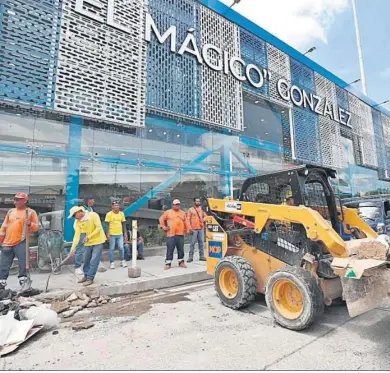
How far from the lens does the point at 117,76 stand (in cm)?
855

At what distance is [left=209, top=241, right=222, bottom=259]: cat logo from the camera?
15.3 ft

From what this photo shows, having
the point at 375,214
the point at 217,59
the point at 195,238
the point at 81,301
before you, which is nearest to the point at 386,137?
the point at 375,214

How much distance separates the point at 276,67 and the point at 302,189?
12264 millimetres

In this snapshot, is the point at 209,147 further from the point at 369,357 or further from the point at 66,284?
the point at 369,357

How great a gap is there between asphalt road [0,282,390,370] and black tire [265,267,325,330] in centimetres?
11

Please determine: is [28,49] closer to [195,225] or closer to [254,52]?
[195,225]

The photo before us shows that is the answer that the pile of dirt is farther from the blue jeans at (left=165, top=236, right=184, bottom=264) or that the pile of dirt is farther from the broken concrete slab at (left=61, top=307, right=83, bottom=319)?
the blue jeans at (left=165, top=236, right=184, bottom=264)

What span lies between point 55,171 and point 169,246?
3.82 meters

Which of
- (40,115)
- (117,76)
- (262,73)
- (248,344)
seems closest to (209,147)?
(117,76)

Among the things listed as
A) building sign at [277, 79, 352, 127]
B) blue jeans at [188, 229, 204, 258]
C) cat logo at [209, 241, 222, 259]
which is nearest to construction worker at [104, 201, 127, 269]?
blue jeans at [188, 229, 204, 258]

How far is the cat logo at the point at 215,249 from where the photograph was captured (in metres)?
4.66

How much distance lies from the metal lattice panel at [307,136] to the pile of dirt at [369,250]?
12.2 meters

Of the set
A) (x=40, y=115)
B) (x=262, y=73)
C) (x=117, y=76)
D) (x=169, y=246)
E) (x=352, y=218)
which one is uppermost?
(x=262, y=73)

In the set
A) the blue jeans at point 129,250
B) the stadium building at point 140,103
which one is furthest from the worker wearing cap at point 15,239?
the blue jeans at point 129,250
